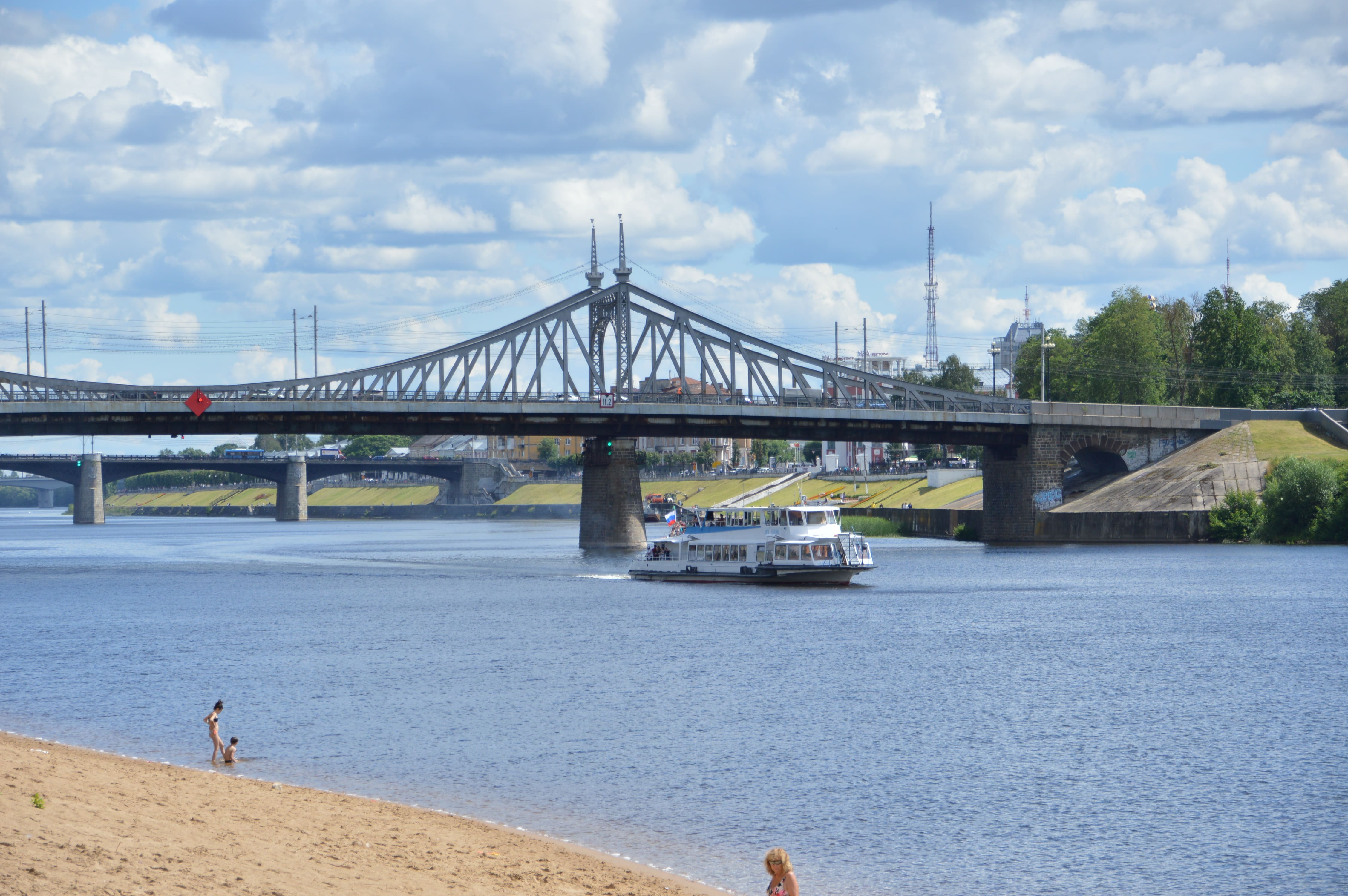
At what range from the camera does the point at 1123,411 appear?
127938 mm

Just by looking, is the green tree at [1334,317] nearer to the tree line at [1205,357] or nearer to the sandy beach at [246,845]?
the tree line at [1205,357]

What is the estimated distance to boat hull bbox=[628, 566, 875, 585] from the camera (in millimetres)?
87125

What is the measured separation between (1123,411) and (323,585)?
72.4 m

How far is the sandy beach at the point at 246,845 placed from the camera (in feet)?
66.8

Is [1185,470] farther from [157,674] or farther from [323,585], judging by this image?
[157,674]

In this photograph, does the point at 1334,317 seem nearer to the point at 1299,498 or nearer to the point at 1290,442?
the point at 1290,442

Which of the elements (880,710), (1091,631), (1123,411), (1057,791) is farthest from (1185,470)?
(1057,791)

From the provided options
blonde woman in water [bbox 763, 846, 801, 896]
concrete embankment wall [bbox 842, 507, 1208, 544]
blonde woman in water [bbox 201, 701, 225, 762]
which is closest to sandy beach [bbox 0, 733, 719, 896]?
blonde woman in water [bbox 201, 701, 225, 762]

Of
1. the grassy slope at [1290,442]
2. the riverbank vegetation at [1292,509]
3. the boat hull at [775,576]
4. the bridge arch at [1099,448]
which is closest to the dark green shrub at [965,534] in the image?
the bridge arch at [1099,448]

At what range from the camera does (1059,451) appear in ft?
420

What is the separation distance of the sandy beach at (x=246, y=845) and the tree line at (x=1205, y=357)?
134m

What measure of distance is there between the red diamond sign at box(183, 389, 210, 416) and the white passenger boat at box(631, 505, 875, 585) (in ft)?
127

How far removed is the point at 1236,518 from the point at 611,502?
178ft

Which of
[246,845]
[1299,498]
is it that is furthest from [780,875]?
[1299,498]
